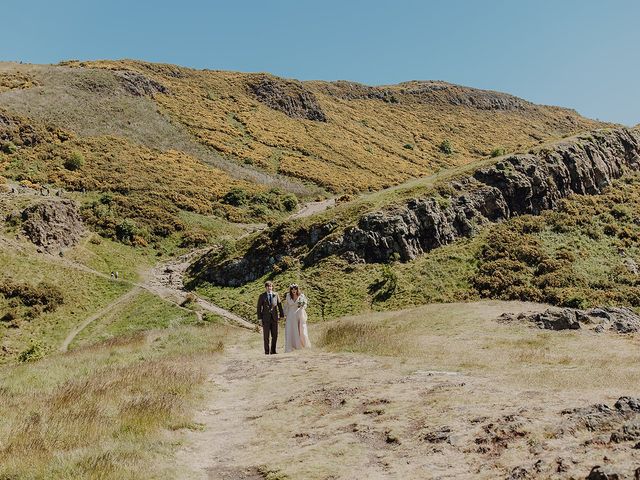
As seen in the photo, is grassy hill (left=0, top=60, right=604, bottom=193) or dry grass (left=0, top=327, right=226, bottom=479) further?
grassy hill (left=0, top=60, right=604, bottom=193)

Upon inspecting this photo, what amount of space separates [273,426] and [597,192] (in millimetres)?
55880

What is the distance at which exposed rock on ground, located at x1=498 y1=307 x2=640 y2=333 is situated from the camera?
2428cm

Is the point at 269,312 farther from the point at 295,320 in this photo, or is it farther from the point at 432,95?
the point at 432,95

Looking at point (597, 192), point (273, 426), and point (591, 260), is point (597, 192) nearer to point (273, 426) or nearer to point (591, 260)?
point (591, 260)

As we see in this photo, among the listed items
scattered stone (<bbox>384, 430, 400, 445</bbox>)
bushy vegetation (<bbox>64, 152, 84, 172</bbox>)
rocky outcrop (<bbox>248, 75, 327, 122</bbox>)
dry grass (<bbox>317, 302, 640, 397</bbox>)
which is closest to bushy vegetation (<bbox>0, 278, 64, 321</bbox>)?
dry grass (<bbox>317, 302, 640, 397</bbox>)

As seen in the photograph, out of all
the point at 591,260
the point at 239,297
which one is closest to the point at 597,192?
the point at 591,260

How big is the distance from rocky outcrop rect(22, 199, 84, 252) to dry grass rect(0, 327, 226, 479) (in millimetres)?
34857

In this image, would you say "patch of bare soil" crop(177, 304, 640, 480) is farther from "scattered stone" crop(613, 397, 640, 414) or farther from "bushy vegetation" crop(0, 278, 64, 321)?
"bushy vegetation" crop(0, 278, 64, 321)

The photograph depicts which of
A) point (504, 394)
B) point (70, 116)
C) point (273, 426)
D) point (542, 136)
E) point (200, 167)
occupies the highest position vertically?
point (542, 136)

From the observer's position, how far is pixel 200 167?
299 ft

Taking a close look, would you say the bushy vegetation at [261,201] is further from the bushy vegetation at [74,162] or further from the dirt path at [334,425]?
the dirt path at [334,425]

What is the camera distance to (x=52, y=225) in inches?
2029

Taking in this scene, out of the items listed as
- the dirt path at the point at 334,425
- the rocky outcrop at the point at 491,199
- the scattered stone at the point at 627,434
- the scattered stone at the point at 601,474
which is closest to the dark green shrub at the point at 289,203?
the rocky outcrop at the point at 491,199

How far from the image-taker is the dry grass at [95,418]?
7.68m
